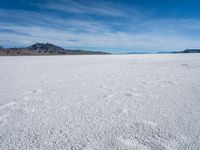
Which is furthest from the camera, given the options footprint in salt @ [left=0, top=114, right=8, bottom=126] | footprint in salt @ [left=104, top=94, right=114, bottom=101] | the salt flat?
footprint in salt @ [left=104, top=94, right=114, bottom=101]

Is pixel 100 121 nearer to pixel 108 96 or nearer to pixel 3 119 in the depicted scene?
pixel 108 96

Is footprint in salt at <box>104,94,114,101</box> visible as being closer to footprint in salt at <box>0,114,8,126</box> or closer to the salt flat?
the salt flat

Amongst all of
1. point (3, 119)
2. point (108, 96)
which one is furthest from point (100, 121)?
point (3, 119)

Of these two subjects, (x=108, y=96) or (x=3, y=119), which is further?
(x=108, y=96)

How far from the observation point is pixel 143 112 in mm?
2506

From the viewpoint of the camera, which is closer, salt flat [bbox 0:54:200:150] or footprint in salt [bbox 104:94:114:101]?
salt flat [bbox 0:54:200:150]

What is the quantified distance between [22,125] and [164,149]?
1.68 meters

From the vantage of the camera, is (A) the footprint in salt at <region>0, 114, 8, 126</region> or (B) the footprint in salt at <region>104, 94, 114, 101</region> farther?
(B) the footprint in salt at <region>104, 94, 114, 101</region>

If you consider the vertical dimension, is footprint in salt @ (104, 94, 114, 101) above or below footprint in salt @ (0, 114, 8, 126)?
above

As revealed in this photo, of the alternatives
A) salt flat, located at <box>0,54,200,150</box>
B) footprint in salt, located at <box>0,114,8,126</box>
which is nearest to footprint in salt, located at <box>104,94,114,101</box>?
salt flat, located at <box>0,54,200,150</box>

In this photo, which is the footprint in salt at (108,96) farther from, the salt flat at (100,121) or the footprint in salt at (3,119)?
the footprint in salt at (3,119)

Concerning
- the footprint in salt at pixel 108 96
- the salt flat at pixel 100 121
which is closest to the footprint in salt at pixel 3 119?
the salt flat at pixel 100 121

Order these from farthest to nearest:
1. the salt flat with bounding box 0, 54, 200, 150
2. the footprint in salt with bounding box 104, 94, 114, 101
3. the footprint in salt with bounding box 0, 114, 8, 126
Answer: the footprint in salt with bounding box 104, 94, 114, 101 < the footprint in salt with bounding box 0, 114, 8, 126 < the salt flat with bounding box 0, 54, 200, 150

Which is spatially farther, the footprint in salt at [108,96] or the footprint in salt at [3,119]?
the footprint in salt at [108,96]
